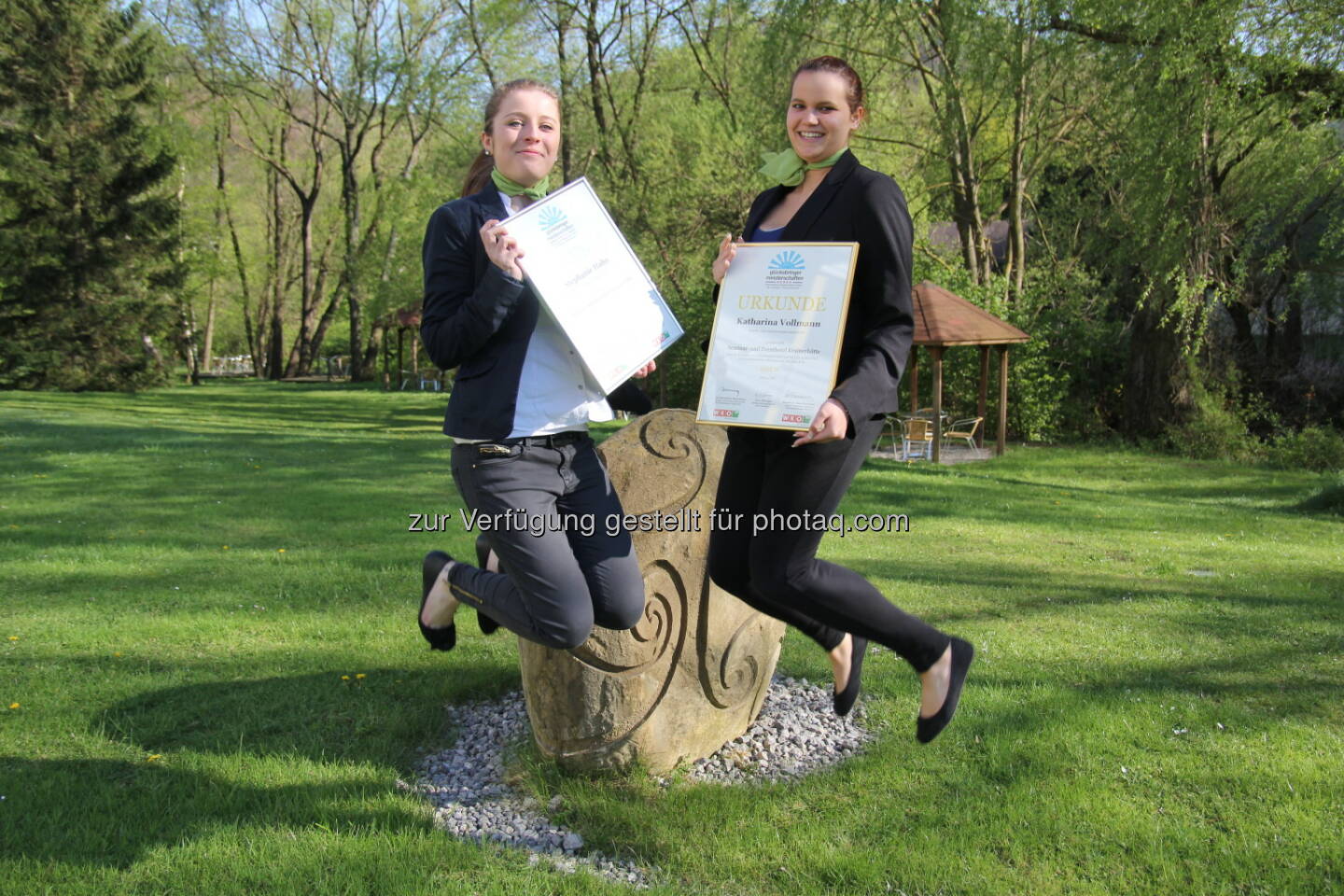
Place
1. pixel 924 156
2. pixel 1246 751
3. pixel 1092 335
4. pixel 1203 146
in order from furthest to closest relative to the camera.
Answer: pixel 924 156
pixel 1092 335
pixel 1203 146
pixel 1246 751

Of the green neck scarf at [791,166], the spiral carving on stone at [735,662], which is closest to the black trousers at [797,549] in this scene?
the green neck scarf at [791,166]

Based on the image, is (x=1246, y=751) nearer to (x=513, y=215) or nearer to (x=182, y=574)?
(x=513, y=215)

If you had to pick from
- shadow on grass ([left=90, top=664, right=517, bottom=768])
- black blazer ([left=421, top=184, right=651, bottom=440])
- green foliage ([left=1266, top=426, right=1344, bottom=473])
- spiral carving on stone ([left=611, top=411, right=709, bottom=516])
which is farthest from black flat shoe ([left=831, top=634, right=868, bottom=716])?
green foliage ([left=1266, top=426, right=1344, bottom=473])

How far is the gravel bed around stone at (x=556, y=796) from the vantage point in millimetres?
3855

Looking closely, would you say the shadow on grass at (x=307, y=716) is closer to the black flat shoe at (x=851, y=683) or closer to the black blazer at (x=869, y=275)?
the black flat shoe at (x=851, y=683)

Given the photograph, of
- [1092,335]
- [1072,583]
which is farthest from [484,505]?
[1092,335]

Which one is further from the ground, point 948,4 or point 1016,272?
point 948,4

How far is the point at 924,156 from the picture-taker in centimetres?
2375

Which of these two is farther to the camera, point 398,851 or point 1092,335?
point 1092,335

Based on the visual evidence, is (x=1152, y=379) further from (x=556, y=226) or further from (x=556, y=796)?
(x=556, y=226)

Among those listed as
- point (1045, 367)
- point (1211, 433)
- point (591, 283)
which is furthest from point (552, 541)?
point (1045, 367)

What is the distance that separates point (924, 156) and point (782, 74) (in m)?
6.50

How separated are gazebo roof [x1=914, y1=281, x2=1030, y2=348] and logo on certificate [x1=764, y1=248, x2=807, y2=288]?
46.8ft

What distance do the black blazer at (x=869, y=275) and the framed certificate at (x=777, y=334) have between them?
8 centimetres
